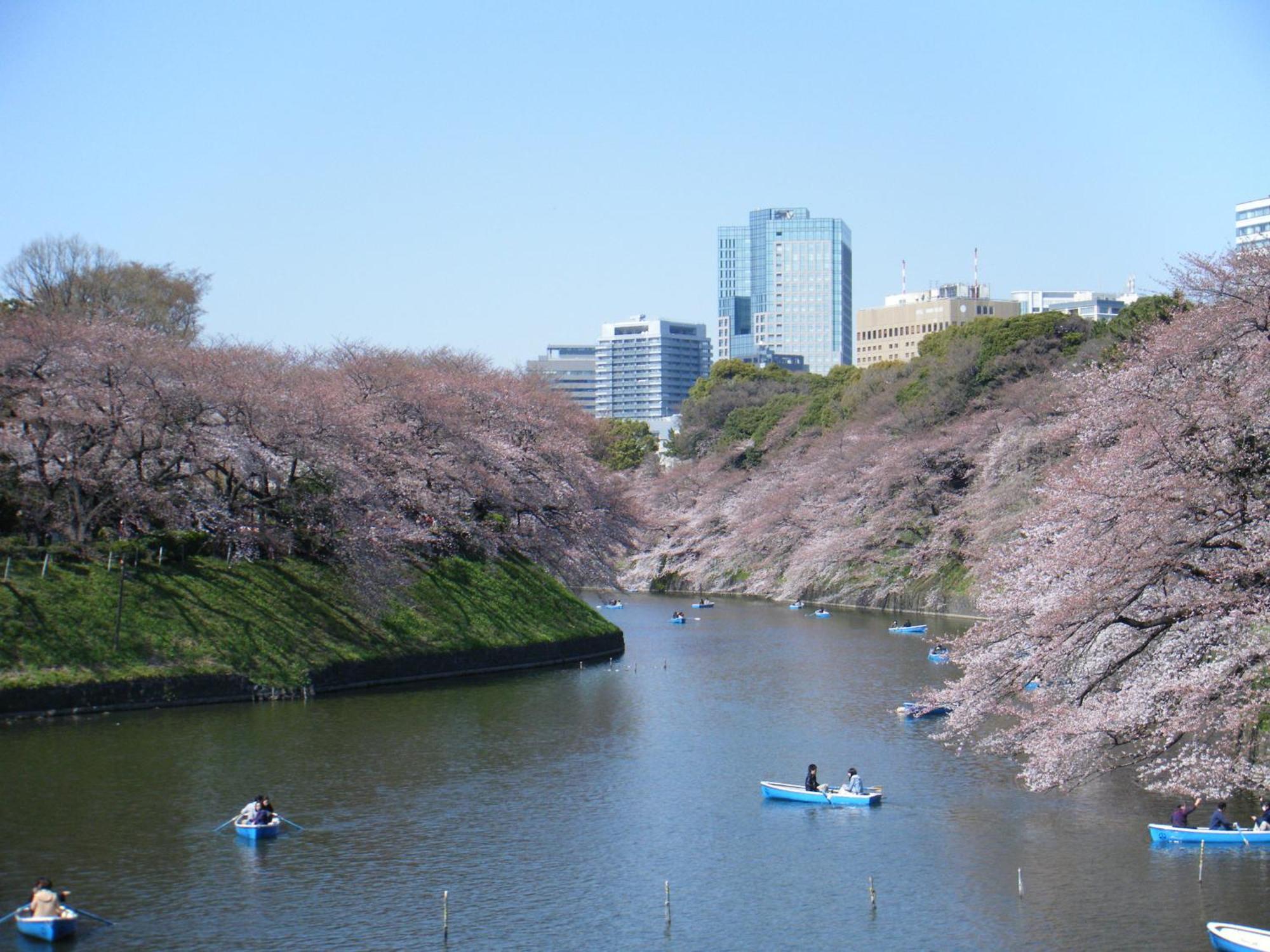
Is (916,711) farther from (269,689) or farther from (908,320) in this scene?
(908,320)

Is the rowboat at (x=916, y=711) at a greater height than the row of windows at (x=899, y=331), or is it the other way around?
the row of windows at (x=899, y=331)

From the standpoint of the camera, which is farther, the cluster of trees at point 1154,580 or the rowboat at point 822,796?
the rowboat at point 822,796

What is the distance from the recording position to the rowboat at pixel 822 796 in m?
28.0

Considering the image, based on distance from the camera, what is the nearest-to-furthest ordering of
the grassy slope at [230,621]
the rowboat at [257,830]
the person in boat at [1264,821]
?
the person in boat at [1264,821] < the rowboat at [257,830] < the grassy slope at [230,621]

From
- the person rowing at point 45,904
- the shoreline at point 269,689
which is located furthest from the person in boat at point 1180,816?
the shoreline at point 269,689

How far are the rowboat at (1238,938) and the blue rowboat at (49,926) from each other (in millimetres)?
16901

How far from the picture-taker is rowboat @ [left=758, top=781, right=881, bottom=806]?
28.0 meters

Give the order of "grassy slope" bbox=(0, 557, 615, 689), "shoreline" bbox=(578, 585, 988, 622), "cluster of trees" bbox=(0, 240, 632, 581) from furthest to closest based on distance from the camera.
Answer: "shoreline" bbox=(578, 585, 988, 622)
"cluster of trees" bbox=(0, 240, 632, 581)
"grassy slope" bbox=(0, 557, 615, 689)

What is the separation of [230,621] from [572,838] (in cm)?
1892

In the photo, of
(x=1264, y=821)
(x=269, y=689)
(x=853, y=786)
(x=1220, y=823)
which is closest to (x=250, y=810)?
(x=853, y=786)

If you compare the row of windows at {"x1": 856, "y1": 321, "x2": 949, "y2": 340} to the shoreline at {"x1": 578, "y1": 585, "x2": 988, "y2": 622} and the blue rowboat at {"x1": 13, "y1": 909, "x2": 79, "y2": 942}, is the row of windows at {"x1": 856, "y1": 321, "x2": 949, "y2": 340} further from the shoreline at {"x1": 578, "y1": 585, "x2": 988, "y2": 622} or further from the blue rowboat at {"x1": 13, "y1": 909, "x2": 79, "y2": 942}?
the blue rowboat at {"x1": 13, "y1": 909, "x2": 79, "y2": 942}

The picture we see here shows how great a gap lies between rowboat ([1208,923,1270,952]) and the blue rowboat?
16.9 metres

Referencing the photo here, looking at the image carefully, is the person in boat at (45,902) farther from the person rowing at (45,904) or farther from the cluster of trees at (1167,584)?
the cluster of trees at (1167,584)

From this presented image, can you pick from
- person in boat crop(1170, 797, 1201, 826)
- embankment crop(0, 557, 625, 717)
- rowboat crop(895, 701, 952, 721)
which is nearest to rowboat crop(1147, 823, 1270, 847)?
person in boat crop(1170, 797, 1201, 826)
